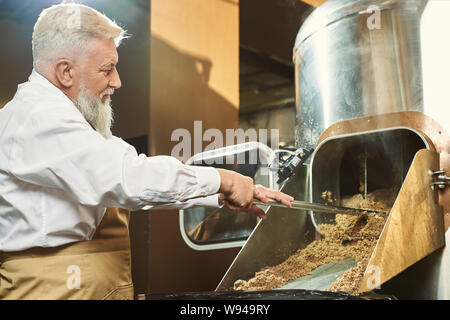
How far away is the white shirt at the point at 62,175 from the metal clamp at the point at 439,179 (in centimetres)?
78

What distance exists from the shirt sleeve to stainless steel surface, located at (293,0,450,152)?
898mm

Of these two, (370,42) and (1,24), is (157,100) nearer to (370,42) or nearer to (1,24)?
(1,24)

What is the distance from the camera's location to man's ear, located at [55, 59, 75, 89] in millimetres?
1179

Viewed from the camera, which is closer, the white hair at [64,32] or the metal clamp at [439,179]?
the white hair at [64,32]

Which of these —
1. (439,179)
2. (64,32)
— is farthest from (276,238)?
(64,32)

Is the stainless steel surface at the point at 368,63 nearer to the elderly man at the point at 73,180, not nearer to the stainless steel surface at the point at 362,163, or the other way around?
the stainless steel surface at the point at 362,163

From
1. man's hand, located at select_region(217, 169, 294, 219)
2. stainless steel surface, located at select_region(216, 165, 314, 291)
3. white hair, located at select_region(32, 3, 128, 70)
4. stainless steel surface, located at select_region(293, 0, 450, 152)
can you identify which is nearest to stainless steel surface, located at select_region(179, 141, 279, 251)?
stainless steel surface, located at select_region(216, 165, 314, 291)

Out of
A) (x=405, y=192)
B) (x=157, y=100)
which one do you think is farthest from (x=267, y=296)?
(x=157, y=100)

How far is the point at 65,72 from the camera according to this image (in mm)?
1188

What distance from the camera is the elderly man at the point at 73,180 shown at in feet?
3.17

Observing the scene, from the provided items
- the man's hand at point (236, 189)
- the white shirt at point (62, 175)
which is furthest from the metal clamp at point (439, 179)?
the white shirt at point (62, 175)

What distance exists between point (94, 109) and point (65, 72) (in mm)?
128

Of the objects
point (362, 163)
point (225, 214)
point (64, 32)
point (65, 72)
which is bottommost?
point (225, 214)

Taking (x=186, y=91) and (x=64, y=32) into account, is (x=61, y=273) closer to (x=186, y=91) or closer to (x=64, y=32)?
(x=64, y=32)
